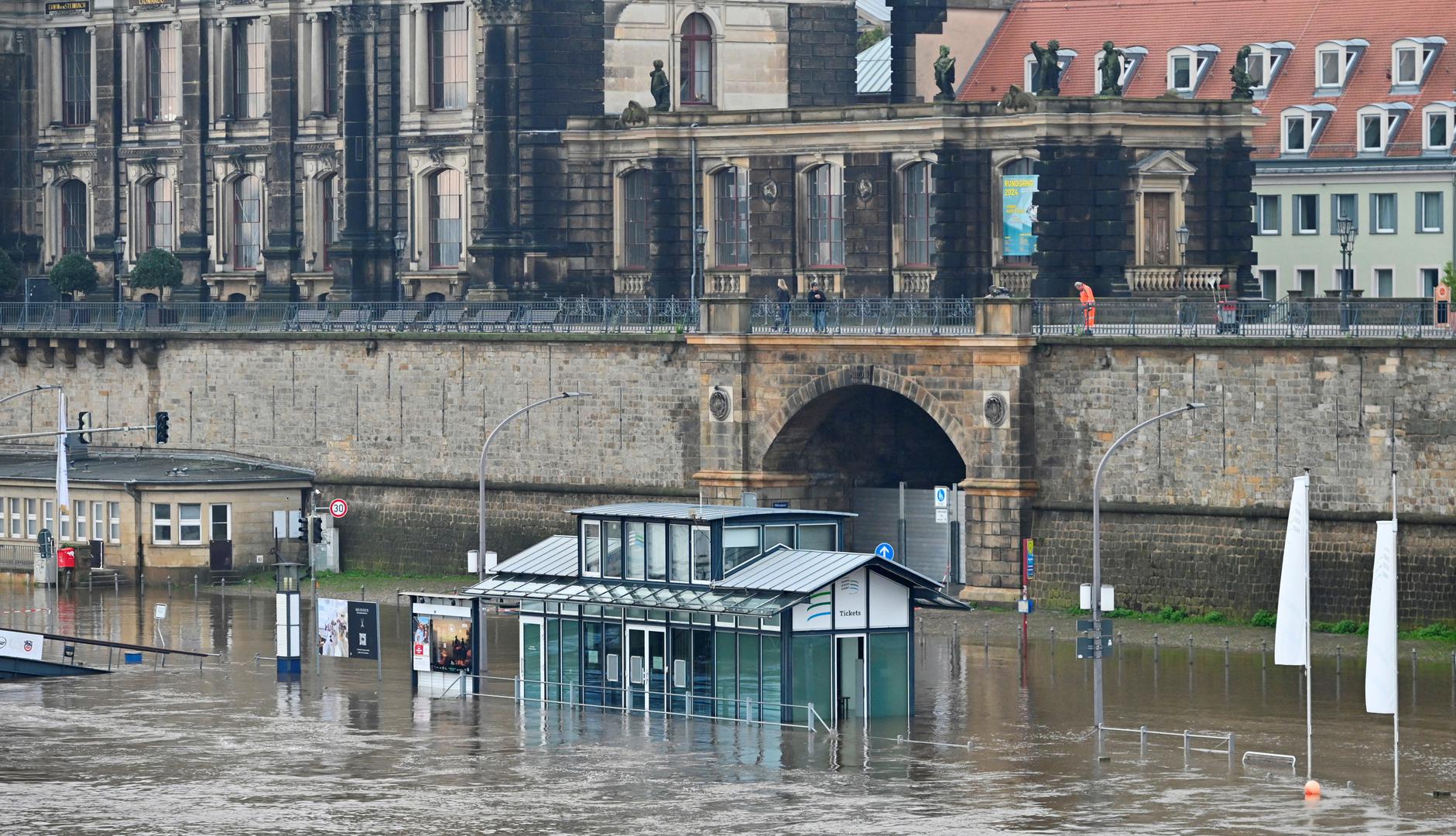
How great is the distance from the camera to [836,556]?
67312 mm

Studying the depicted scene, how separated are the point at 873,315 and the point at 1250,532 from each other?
12.9m

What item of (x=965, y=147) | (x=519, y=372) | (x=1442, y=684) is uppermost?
(x=965, y=147)

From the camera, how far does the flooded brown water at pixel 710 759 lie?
5694 cm

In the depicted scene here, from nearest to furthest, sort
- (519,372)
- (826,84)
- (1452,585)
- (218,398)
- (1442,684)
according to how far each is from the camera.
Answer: (1442,684)
(1452,585)
(519,372)
(218,398)
(826,84)

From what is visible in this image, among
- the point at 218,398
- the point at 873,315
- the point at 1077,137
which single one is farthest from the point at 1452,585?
the point at 218,398

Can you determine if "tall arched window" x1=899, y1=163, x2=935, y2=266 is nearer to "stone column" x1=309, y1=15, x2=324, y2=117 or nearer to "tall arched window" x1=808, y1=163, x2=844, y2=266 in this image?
"tall arched window" x1=808, y1=163, x2=844, y2=266

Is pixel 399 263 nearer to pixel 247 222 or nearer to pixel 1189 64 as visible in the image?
pixel 247 222

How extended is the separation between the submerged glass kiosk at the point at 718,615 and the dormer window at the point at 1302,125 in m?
56.7

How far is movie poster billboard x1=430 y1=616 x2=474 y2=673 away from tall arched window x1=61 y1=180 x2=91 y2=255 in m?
56.2

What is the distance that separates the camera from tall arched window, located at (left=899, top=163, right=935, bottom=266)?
103125 millimetres

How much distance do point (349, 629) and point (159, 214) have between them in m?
50.4

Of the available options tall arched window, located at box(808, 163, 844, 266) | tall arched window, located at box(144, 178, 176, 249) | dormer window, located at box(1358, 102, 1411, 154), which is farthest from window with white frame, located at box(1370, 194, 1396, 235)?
tall arched window, located at box(144, 178, 176, 249)

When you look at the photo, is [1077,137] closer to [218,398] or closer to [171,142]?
[218,398]

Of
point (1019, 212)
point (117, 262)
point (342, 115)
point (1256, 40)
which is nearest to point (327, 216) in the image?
point (342, 115)
